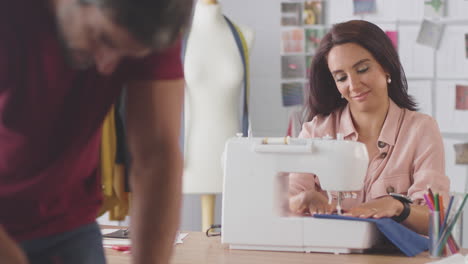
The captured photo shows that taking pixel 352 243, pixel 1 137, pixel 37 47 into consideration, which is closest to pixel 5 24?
pixel 37 47

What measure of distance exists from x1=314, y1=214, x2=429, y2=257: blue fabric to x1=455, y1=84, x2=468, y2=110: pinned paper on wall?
83.8 inches

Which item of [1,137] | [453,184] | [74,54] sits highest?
[74,54]

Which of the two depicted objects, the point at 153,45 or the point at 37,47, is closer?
the point at 153,45

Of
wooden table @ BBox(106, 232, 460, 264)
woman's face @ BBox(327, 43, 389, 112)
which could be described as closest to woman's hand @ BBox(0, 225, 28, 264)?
wooden table @ BBox(106, 232, 460, 264)

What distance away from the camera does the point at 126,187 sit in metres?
1.63

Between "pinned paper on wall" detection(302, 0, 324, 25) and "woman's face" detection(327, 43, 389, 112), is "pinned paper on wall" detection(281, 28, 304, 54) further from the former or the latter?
"woman's face" detection(327, 43, 389, 112)

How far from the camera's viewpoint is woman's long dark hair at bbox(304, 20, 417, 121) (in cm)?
254

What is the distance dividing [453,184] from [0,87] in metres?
3.39

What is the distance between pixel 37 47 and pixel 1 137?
168 mm

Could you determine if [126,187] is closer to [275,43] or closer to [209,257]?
[209,257]

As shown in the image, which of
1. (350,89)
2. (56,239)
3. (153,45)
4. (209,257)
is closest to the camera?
(153,45)

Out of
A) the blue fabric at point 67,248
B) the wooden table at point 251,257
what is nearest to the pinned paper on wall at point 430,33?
the wooden table at point 251,257

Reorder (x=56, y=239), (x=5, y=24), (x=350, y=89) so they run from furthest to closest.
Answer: (x=350, y=89) → (x=56, y=239) → (x=5, y=24)

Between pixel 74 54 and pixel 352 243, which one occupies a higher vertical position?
pixel 74 54
